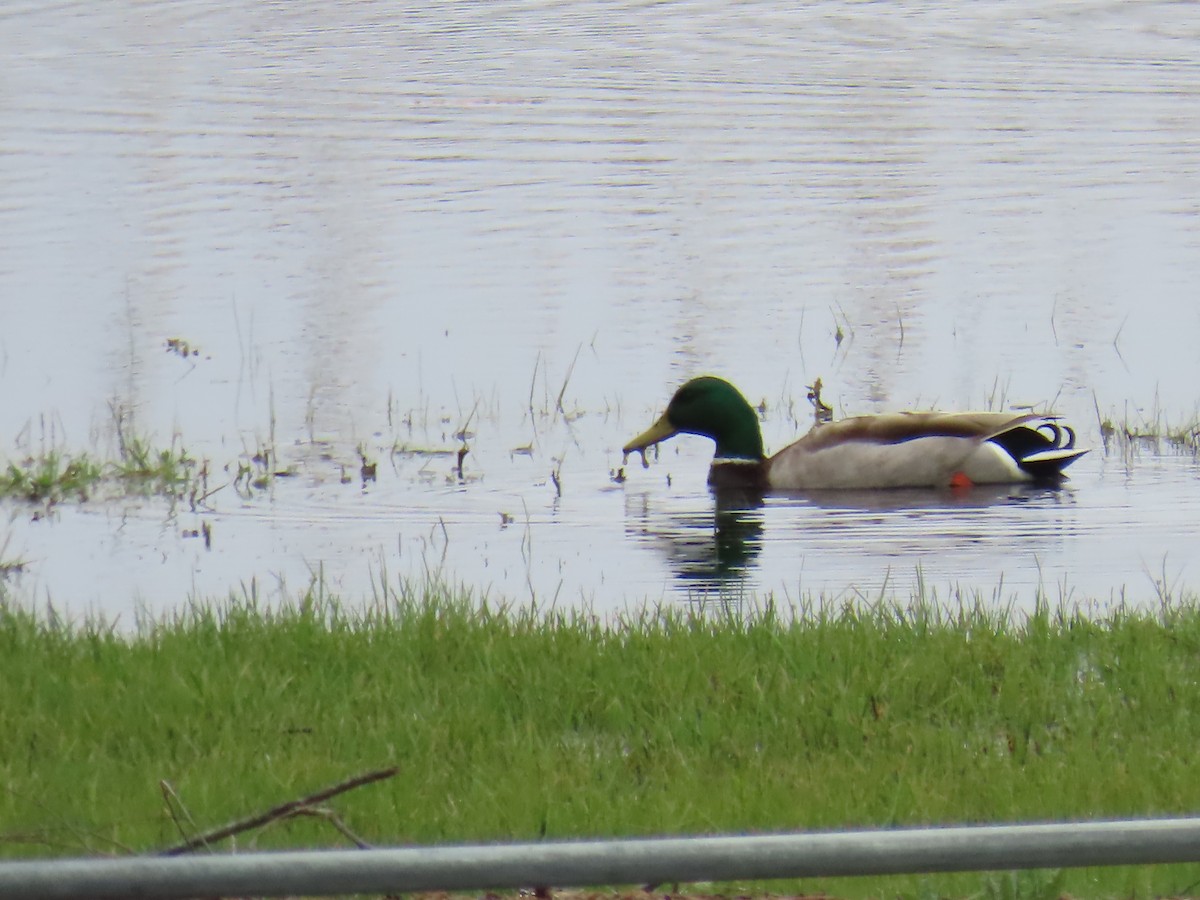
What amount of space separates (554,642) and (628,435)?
5.71m

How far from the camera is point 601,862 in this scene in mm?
2436

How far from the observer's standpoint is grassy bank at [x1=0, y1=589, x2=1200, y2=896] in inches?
188

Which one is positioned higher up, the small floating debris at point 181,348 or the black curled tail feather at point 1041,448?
the small floating debris at point 181,348

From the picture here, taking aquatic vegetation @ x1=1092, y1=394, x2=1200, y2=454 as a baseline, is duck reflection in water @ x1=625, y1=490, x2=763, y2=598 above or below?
below

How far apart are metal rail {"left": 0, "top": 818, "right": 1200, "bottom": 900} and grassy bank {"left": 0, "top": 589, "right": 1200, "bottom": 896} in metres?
1.52

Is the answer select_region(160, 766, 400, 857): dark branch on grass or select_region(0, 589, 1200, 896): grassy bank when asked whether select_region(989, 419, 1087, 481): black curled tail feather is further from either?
select_region(160, 766, 400, 857): dark branch on grass

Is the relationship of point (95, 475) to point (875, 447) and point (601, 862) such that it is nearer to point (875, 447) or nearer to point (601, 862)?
point (875, 447)

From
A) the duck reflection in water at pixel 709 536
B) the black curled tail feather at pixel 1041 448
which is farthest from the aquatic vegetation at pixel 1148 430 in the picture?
the duck reflection in water at pixel 709 536

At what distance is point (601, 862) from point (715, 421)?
9.10 meters

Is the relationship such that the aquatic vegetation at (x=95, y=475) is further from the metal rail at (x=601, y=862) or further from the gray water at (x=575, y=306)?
the metal rail at (x=601, y=862)

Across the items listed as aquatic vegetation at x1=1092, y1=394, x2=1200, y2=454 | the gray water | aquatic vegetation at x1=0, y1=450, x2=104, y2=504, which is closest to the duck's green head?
the gray water

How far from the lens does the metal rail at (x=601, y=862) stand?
2.38 m

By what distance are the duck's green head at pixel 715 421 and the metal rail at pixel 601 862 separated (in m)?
8.95

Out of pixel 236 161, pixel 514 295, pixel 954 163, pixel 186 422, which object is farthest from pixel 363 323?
pixel 954 163
